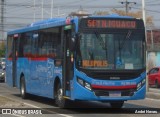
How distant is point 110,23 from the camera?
55.2 feet

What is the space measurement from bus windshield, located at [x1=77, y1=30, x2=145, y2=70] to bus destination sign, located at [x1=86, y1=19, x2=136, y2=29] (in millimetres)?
258

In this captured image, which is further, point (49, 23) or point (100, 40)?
point (49, 23)

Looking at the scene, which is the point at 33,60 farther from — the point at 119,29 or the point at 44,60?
the point at 119,29

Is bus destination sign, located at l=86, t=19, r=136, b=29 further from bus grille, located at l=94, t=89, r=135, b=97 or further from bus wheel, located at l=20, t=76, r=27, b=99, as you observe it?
bus wheel, located at l=20, t=76, r=27, b=99

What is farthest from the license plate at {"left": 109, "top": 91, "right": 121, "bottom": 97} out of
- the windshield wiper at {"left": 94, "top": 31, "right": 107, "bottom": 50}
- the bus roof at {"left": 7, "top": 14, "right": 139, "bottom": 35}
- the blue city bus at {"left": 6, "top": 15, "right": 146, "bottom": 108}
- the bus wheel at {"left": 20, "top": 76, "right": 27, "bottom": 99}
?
the bus wheel at {"left": 20, "top": 76, "right": 27, "bottom": 99}

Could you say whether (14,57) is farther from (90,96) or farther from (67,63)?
(90,96)

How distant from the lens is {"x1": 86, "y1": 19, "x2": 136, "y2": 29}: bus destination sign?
655 inches

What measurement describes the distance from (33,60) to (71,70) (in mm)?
5270

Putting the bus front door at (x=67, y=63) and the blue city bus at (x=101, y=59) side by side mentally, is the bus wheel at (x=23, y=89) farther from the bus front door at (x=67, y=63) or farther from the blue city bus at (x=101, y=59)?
the bus front door at (x=67, y=63)

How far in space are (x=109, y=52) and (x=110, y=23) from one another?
3.40 ft

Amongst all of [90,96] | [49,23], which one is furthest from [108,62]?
[49,23]

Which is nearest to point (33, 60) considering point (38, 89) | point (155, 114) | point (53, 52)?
point (38, 89)

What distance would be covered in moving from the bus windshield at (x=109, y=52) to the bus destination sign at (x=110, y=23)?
26 cm

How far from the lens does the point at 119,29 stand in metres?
16.8
